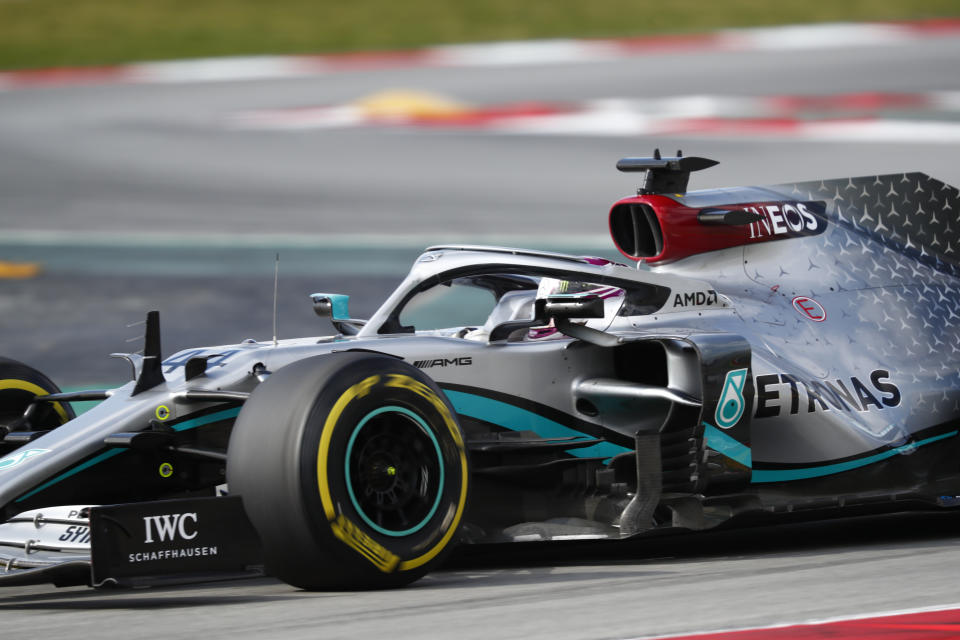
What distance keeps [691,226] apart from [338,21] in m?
23.3

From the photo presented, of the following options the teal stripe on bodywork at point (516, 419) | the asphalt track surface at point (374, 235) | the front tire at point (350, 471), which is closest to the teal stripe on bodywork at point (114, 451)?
the asphalt track surface at point (374, 235)

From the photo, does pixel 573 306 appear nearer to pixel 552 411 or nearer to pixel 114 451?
pixel 552 411

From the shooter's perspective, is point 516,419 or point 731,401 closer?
point 516,419

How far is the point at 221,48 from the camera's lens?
2819 centimetres

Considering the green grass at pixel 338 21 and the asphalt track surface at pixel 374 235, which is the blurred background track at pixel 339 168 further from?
the green grass at pixel 338 21

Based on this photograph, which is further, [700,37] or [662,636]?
[700,37]

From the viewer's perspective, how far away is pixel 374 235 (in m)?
16.7

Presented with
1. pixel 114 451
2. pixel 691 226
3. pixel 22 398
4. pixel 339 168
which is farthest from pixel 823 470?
pixel 339 168

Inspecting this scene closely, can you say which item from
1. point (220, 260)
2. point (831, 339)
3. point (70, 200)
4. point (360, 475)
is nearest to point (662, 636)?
point (360, 475)

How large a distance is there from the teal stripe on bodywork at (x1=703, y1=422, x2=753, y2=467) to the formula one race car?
2cm

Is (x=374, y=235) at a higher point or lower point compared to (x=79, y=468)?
higher

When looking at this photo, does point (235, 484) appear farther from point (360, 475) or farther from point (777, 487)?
point (777, 487)

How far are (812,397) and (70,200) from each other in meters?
13.6

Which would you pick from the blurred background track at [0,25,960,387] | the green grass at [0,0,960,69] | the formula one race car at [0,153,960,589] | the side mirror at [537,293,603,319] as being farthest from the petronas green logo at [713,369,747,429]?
the green grass at [0,0,960,69]
